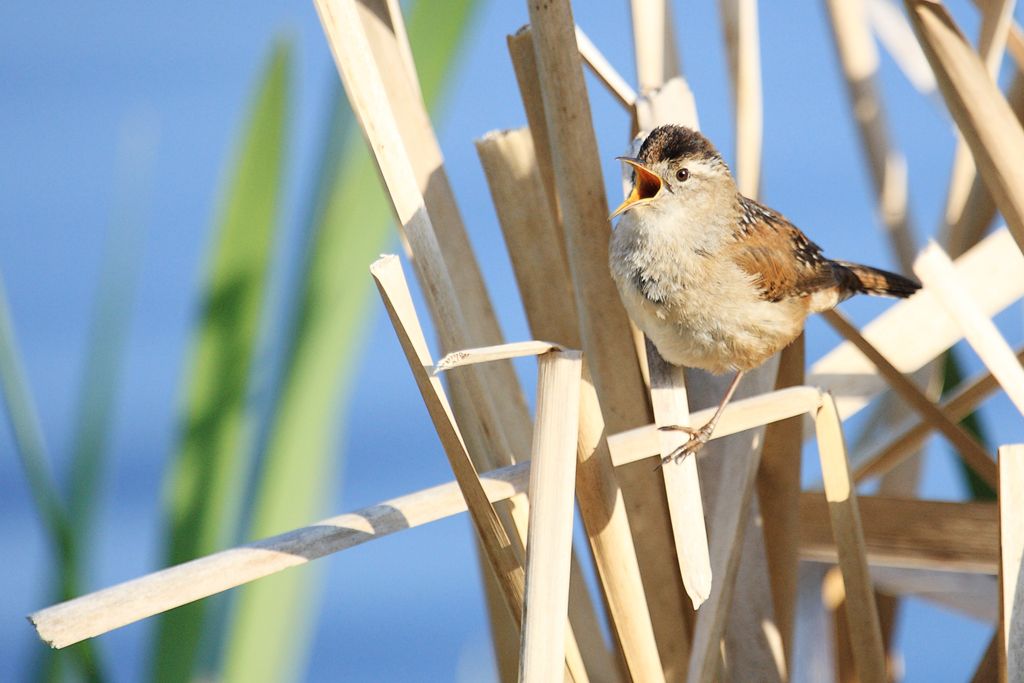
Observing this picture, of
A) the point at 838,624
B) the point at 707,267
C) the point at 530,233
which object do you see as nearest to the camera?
the point at 530,233

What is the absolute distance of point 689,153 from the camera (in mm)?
1043

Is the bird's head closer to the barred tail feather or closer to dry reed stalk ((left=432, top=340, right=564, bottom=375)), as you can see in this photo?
the barred tail feather

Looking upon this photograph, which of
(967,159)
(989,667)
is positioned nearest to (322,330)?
(989,667)

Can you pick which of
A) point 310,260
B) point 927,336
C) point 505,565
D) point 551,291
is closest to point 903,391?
point 927,336

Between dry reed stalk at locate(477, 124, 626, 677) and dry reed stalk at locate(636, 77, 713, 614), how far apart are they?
0.05 meters

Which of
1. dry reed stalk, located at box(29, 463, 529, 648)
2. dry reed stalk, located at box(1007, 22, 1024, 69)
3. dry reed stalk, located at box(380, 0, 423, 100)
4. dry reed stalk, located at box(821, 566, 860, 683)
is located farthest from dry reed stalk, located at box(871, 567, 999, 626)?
dry reed stalk, located at box(380, 0, 423, 100)

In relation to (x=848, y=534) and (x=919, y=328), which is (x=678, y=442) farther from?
(x=919, y=328)

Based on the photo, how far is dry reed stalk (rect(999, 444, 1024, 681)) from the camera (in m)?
0.76

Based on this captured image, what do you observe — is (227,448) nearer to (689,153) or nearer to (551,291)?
(551,291)

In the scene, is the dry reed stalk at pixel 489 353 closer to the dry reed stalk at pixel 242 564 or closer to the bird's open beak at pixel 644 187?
the dry reed stalk at pixel 242 564

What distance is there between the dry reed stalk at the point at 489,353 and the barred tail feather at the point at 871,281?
24.9 inches

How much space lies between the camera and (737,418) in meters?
0.87

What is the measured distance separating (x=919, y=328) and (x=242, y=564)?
2.65 feet

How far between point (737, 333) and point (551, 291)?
0.61 ft
